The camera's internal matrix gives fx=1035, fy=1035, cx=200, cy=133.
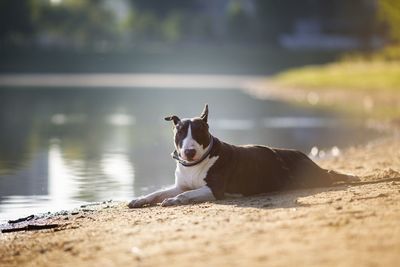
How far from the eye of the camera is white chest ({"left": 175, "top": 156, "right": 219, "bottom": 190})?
11531mm

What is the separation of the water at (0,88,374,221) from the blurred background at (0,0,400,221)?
1.8 inches

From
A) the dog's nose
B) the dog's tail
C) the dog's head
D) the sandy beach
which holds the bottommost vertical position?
the sandy beach

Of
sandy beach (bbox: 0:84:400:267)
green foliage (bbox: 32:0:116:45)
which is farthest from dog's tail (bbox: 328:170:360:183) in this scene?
green foliage (bbox: 32:0:116:45)

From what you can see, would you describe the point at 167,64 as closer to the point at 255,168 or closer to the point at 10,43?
the point at 10,43

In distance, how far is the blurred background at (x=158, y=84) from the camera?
19.1 meters

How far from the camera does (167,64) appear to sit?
103375mm

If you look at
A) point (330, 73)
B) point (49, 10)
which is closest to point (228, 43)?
point (49, 10)

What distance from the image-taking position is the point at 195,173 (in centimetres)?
1155

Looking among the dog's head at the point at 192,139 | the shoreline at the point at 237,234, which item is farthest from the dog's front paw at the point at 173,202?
the dog's head at the point at 192,139

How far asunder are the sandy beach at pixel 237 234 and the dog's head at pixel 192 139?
0.61 m

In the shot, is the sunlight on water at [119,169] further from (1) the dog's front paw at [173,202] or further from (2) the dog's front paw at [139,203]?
(1) the dog's front paw at [173,202]

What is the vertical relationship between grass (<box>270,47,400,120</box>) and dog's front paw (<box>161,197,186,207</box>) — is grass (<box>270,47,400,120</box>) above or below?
above

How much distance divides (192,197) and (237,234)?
300cm

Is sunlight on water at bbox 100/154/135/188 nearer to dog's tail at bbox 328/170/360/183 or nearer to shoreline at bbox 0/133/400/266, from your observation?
dog's tail at bbox 328/170/360/183
